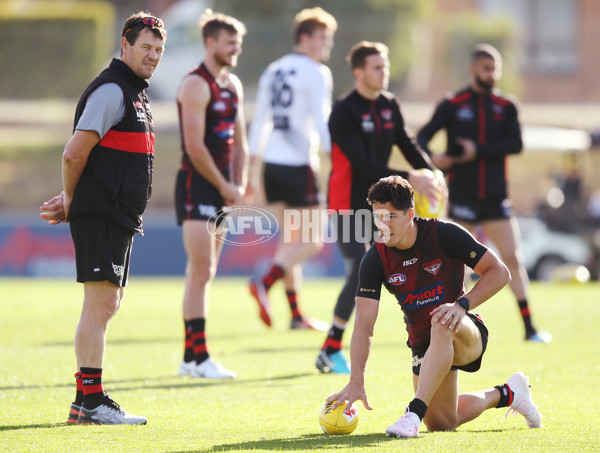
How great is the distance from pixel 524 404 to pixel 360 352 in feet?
3.37

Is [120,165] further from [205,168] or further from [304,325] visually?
[304,325]

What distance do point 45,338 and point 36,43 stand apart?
2299 cm

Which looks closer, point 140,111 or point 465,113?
point 140,111

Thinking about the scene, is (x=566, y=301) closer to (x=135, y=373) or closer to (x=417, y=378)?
(x=135, y=373)

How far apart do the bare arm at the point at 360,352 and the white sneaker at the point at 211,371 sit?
2.26 m

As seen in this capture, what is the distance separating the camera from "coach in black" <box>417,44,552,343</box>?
389 inches

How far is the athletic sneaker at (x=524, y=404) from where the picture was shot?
5.95 m

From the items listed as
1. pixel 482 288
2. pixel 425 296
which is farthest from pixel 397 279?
pixel 482 288

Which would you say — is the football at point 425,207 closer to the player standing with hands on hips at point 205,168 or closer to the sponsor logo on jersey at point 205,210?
the player standing with hands on hips at point 205,168

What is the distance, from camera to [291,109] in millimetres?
10391

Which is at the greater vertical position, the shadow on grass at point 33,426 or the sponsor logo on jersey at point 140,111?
the sponsor logo on jersey at point 140,111

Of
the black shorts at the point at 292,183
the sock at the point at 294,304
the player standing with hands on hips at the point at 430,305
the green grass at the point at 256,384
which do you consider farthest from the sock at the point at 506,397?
the sock at the point at 294,304

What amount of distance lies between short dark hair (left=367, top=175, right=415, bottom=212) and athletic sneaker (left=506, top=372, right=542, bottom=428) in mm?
1227

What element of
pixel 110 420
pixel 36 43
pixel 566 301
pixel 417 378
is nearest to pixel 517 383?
pixel 417 378
